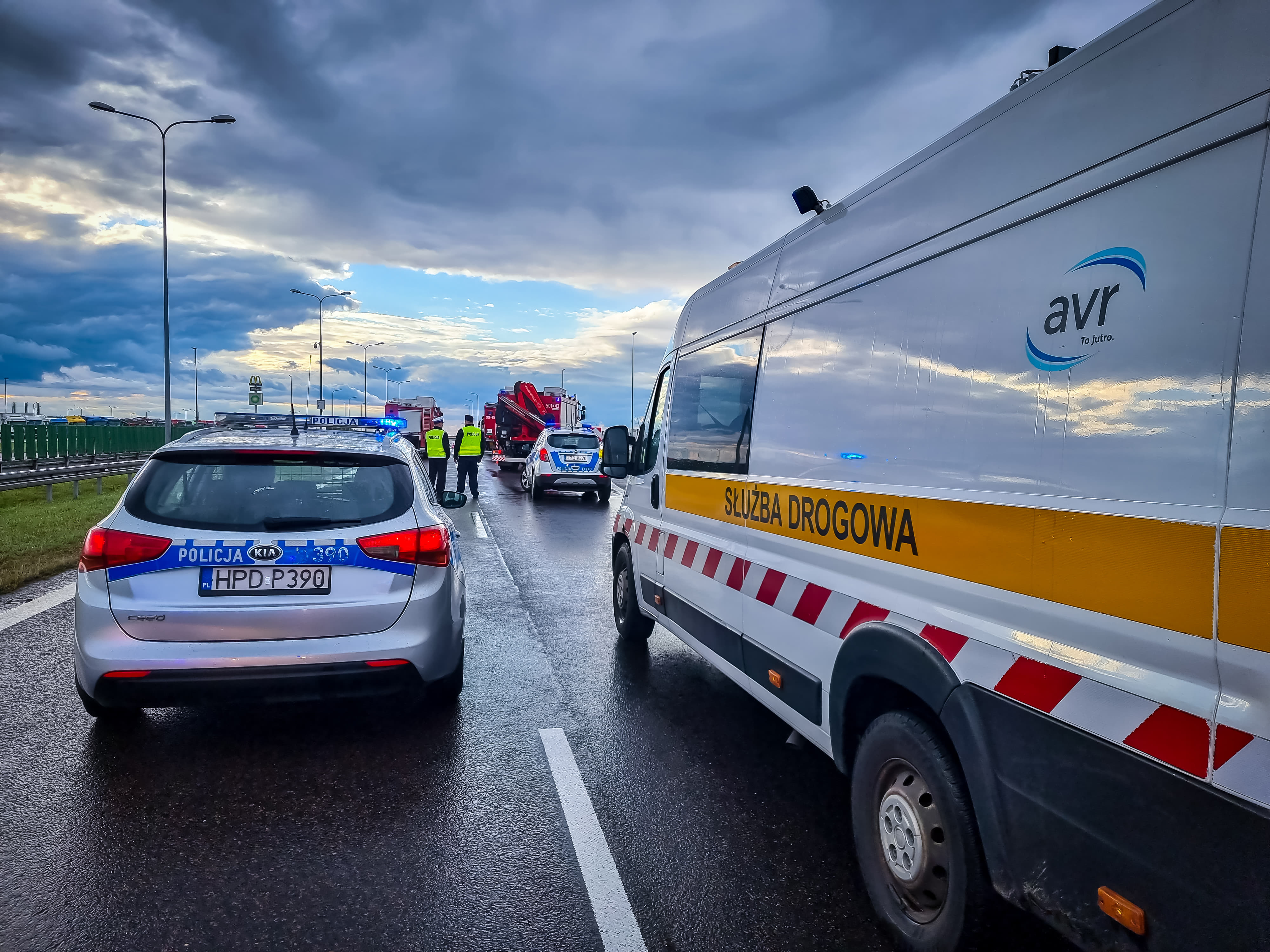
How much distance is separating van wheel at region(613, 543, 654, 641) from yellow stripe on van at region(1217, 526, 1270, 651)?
4.60 metres

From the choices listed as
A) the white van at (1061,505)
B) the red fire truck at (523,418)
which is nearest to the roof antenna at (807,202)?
the white van at (1061,505)

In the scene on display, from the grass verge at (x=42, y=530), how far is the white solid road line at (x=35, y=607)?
48 cm

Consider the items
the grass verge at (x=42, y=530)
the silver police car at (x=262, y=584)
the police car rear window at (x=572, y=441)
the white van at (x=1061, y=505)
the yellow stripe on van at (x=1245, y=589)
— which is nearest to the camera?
the yellow stripe on van at (x=1245, y=589)

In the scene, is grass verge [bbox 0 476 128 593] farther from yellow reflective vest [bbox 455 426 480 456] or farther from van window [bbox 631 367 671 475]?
yellow reflective vest [bbox 455 426 480 456]

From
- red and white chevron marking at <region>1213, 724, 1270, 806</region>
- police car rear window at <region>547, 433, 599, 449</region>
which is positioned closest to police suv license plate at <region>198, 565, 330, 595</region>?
red and white chevron marking at <region>1213, 724, 1270, 806</region>

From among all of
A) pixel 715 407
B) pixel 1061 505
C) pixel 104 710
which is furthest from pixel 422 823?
pixel 1061 505

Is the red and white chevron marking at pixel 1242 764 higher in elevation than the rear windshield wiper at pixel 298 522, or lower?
higher

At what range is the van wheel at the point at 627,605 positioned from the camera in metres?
6.22

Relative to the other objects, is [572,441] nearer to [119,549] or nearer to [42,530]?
[42,530]

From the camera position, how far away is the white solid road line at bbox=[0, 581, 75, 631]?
6.71 meters

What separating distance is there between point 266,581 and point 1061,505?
3.46 metres

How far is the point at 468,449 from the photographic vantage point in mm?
19438

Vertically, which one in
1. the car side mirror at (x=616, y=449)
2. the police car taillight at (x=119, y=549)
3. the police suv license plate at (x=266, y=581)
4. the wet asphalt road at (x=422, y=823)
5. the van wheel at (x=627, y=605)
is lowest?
the wet asphalt road at (x=422, y=823)

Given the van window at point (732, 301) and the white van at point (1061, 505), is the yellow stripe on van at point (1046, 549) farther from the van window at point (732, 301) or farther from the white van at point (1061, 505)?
the van window at point (732, 301)
